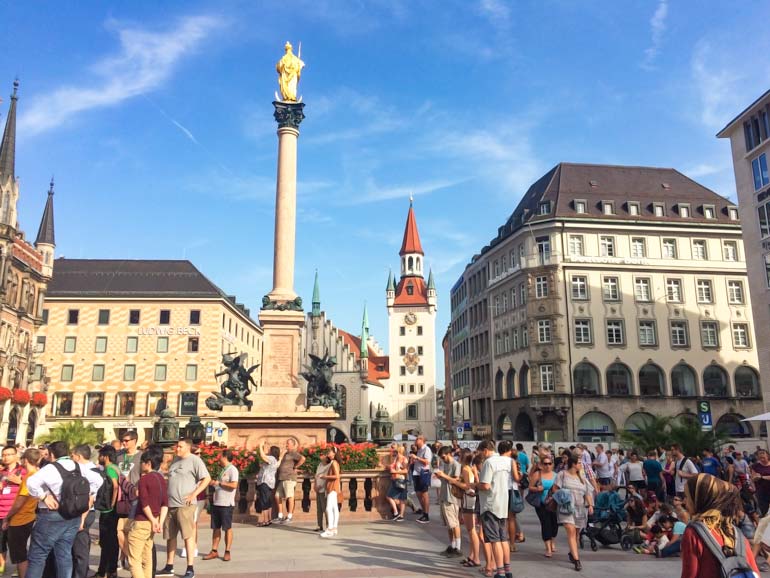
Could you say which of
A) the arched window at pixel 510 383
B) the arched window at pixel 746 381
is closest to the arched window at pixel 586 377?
the arched window at pixel 510 383

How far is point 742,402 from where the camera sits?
1848 inches

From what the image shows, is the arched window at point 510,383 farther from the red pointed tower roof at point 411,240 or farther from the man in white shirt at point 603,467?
the red pointed tower roof at point 411,240

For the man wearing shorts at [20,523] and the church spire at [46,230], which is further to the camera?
the church spire at [46,230]

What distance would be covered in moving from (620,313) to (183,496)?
43.7 meters

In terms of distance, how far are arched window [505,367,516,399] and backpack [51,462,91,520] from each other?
45794 millimetres

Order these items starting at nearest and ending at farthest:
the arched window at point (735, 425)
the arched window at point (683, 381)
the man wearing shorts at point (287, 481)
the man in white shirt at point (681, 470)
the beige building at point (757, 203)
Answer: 1. the man in white shirt at point (681, 470)
2. the man wearing shorts at point (287, 481)
3. the beige building at point (757, 203)
4. the arched window at point (735, 425)
5. the arched window at point (683, 381)

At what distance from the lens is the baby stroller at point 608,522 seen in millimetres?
11797

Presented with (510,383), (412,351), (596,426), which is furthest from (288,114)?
(412,351)

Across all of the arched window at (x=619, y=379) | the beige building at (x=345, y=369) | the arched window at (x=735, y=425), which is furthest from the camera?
the beige building at (x=345, y=369)

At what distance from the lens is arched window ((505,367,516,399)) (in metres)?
50.8

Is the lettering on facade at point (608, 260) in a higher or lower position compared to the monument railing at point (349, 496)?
higher

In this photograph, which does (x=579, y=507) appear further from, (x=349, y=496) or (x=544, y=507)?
(x=349, y=496)

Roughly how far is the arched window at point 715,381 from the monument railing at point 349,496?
3932 centimetres

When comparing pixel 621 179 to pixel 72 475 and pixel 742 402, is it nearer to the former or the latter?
pixel 742 402
